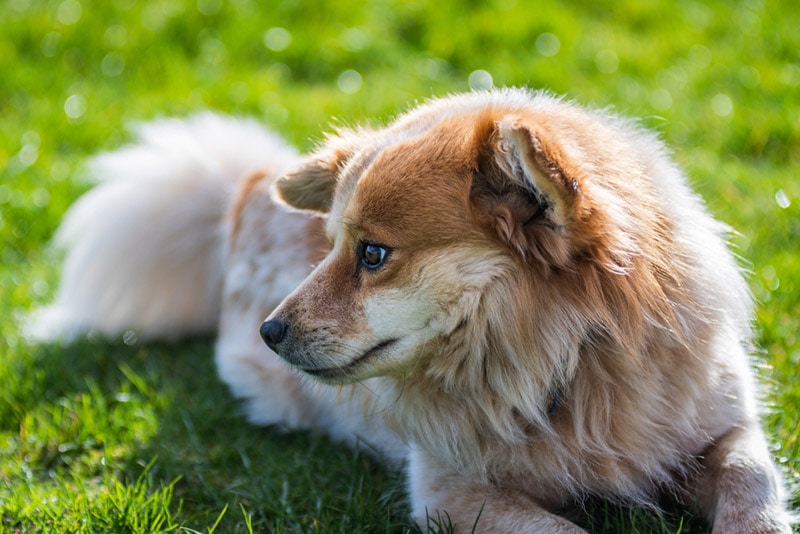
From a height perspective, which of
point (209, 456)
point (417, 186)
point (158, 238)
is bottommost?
point (209, 456)

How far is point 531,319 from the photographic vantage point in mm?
2330

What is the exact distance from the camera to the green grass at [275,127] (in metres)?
2.97

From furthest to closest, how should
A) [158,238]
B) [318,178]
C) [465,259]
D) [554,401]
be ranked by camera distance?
[158,238], [318,178], [554,401], [465,259]

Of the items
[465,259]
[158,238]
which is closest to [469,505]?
[465,259]

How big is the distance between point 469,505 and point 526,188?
932 mm

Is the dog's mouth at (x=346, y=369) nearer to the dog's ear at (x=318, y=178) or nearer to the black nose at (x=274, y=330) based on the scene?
the black nose at (x=274, y=330)

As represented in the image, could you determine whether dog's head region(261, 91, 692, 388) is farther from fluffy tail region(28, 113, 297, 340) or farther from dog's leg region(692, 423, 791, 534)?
fluffy tail region(28, 113, 297, 340)

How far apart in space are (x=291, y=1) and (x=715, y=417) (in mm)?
5372

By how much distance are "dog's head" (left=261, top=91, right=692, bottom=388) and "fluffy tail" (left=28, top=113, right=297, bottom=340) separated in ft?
5.89

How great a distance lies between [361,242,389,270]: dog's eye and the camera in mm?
2387

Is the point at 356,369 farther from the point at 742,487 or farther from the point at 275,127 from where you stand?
the point at 275,127

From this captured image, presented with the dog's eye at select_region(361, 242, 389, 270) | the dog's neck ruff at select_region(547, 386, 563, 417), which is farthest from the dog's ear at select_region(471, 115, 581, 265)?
the dog's neck ruff at select_region(547, 386, 563, 417)

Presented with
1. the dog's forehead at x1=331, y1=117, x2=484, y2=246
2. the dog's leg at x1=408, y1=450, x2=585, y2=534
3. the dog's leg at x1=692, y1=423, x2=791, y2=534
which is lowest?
the dog's leg at x1=408, y1=450, x2=585, y2=534

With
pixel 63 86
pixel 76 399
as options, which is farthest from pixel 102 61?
pixel 76 399
